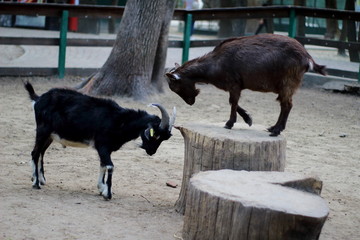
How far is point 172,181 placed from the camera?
7.71m

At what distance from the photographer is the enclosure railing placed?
1376cm

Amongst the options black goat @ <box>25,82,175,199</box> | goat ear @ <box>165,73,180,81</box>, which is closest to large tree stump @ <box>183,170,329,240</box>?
black goat @ <box>25,82,175,199</box>

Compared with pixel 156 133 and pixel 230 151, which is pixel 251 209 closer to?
pixel 230 151

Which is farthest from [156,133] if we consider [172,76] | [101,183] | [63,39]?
[63,39]

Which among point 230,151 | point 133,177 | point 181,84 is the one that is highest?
point 181,84

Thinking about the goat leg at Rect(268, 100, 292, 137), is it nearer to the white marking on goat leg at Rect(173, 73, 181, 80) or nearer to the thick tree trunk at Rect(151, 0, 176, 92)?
the white marking on goat leg at Rect(173, 73, 181, 80)

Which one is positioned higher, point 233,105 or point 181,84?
point 181,84

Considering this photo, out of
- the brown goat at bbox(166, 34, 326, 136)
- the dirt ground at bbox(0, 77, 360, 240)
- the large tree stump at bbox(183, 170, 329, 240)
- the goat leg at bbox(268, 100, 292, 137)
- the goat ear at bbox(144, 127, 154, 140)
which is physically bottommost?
the dirt ground at bbox(0, 77, 360, 240)

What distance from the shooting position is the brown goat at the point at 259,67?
21.1 feet

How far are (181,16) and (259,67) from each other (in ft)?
31.3

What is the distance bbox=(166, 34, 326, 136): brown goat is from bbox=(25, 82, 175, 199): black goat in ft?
2.06

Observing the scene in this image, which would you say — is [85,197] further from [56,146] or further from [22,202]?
[56,146]

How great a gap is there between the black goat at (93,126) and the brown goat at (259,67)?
628 mm

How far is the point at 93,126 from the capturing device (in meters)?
6.75
